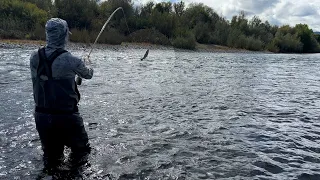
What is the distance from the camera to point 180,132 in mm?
9281

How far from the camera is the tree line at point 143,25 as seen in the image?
4322 centimetres

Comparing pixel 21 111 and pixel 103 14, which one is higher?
pixel 103 14

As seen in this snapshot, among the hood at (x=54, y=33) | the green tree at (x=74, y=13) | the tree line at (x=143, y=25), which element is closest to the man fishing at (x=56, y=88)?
the hood at (x=54, y=33)

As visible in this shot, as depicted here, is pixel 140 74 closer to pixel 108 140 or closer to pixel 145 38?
pixel 108 140

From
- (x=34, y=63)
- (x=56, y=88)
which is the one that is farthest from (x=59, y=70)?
(x=34, y=63)

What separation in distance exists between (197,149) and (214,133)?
147 centimetres

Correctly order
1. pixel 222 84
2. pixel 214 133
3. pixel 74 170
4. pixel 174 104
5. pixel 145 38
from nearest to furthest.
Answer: pixel 74 170 < pixel 214 133 < pixel 174 104 < pixel 222 84 < pixel 145 38

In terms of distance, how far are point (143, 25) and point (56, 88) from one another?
53534 mm

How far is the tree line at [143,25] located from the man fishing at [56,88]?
64.2 ft

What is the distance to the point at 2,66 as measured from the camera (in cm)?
1952

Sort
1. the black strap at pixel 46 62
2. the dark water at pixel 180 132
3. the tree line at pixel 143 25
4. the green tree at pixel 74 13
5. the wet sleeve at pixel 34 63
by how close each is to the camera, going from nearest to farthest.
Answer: the black strap at pixel 46 62
the wet sleeve at pixel 34 63
the dark water at pixel 180 132
the tree line at pixel 143 25
the green tree at pixel 74 13

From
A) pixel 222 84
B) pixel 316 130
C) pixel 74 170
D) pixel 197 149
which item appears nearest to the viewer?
pixel 74 170

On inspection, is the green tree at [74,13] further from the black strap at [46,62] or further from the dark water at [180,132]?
the black strap at [46,62]

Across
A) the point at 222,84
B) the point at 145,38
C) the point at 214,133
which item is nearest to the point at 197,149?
the point at 214,133
